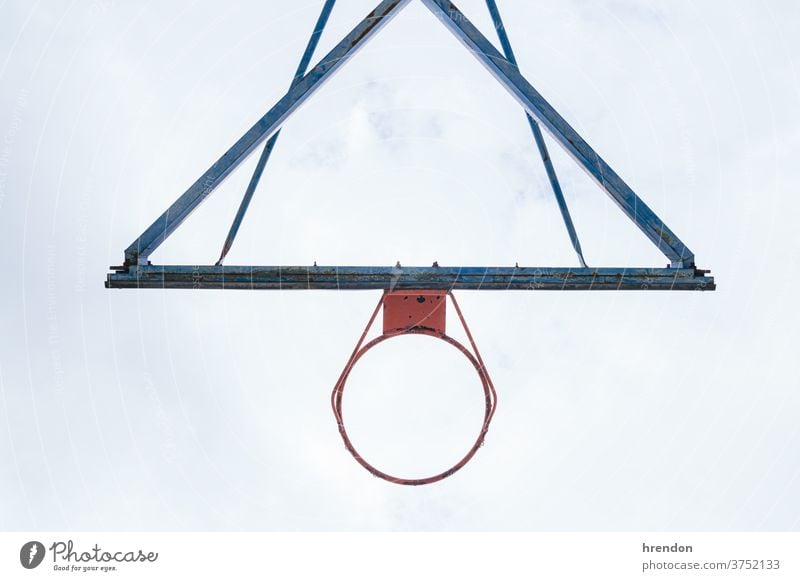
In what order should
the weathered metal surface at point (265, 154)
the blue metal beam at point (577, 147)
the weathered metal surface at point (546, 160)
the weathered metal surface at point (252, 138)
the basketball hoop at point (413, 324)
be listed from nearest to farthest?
the weathered metal surface at point (252, 138)
the blue metal beam at point (577, 147)
the basketball hoop at point (413, 324)
the weathered metal surface at point (265, 154)
the weathered metal surface at point (546, 160)

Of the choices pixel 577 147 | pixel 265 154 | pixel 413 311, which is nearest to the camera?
pixel 577 147

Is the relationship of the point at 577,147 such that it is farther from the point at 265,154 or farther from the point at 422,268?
the point at 265,154

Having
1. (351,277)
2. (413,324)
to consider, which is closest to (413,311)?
(413,324)

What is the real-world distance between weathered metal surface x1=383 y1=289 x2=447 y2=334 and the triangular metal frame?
7.9 inches

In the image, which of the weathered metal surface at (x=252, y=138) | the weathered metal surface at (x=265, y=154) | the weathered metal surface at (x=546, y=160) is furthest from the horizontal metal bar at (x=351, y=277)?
the weathered metal surface at (x=546, y=160)

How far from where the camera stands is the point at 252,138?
374 cm

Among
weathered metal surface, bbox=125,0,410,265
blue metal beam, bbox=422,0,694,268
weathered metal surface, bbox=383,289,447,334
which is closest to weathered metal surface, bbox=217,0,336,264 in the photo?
weathered metal surface, bbox=125,0,410,265

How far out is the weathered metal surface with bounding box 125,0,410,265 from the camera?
143 inches

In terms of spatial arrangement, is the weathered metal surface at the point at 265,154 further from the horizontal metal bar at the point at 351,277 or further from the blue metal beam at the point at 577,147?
the blue metal beam at the point at 577,147

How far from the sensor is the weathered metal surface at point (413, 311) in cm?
394

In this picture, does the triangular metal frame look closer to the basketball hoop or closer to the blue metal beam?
the blue metal beam

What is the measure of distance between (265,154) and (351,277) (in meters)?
1.95

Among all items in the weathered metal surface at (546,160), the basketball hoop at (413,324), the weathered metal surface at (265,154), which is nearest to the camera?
the basketball hoop at (413,324)

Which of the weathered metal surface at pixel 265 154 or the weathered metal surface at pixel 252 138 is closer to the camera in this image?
the weathered metal surface at pixel 252 138
